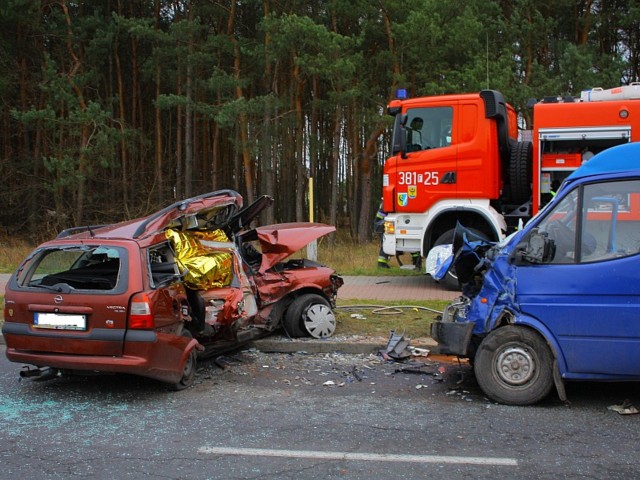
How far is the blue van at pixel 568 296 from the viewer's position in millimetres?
5328

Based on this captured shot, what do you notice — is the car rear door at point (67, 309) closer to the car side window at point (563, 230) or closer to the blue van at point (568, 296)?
the blue van at point (568, 296)

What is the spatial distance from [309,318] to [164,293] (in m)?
2.50

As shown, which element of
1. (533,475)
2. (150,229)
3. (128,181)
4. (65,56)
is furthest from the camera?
(128,181)

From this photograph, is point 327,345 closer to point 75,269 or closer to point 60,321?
point 75,269

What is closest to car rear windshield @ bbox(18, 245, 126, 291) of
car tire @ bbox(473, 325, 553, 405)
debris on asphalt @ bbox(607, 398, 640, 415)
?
car tire @ bbox(473, 325, 553, 405)

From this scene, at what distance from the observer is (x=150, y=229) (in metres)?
6.30

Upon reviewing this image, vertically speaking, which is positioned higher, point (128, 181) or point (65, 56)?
point (65, 56)

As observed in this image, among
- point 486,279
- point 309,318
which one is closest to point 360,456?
point 486,279

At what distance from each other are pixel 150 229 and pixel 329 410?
2451mm

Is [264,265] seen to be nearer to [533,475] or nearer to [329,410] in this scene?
[329,410]

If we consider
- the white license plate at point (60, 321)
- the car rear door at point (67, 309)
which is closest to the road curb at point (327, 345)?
the car rear door at point (67, 309)

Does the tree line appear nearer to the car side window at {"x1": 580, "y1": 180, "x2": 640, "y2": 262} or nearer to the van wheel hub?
the car side window at {"x1": 580, "y1": 180, "x2": 640, "y2": 262}

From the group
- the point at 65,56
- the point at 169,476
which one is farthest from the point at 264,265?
the point at 65,56

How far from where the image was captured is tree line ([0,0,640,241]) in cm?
2280
